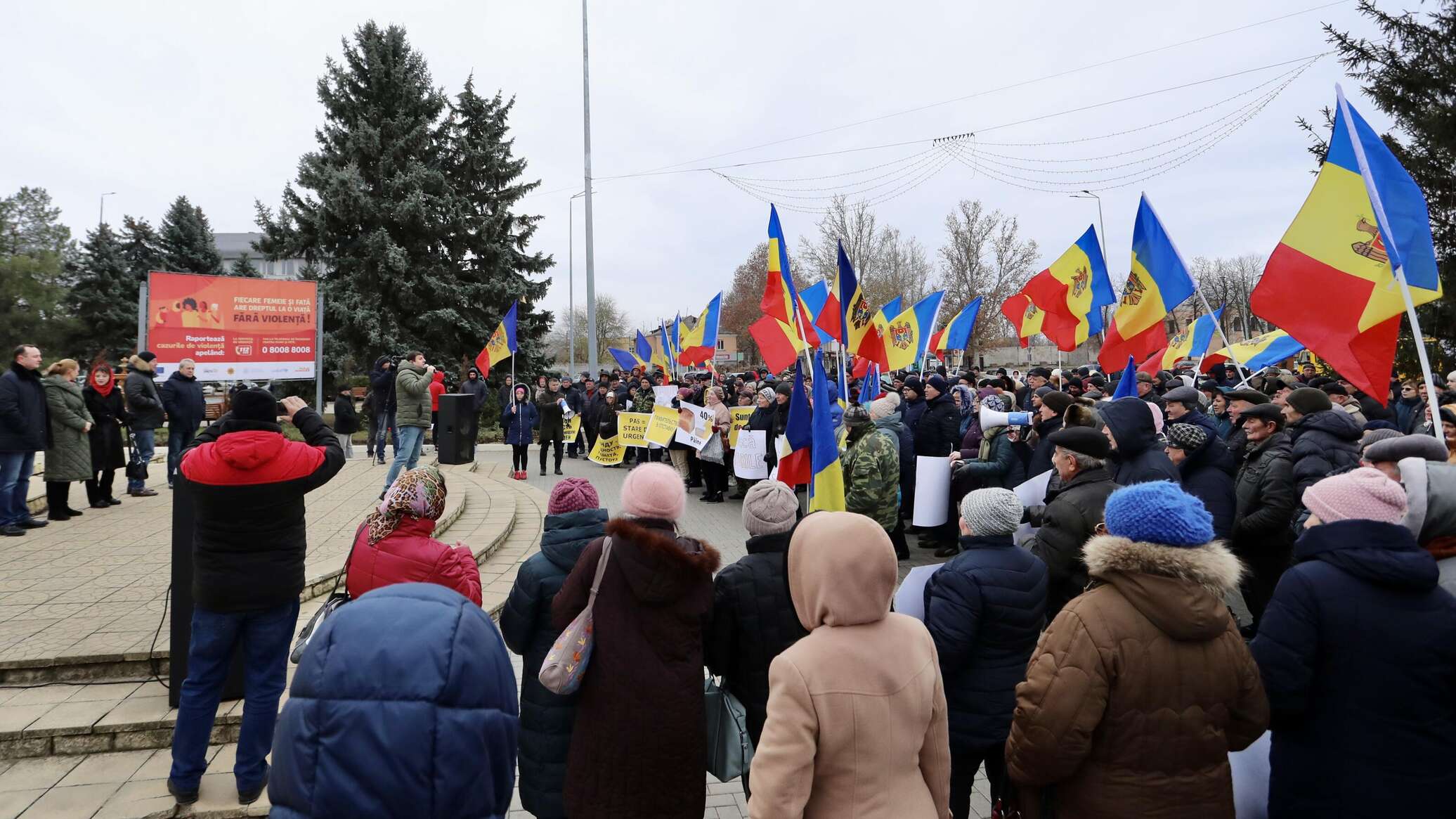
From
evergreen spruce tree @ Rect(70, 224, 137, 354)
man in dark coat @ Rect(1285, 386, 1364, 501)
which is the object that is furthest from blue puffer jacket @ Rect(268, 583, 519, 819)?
evergreen spruce tree @ Rect(70, 224, 137, 354)

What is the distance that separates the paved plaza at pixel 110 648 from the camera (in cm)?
402

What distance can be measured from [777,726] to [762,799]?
0.19 meters

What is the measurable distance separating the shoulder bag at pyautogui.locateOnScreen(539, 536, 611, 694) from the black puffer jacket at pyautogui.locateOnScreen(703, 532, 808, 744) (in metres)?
0.55

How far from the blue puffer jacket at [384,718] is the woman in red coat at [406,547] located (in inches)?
57.2

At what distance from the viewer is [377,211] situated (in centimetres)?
2556

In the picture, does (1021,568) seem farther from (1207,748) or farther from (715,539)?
(715,539)

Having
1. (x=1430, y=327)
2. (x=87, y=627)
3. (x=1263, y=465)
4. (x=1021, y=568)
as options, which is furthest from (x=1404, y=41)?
(x=87, y=627)

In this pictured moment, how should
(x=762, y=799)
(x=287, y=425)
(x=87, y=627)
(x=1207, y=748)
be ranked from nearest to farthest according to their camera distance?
(x=762, y=799) < (x=1207, y=748) < (x=87, y=627) < (x=287, y=425)

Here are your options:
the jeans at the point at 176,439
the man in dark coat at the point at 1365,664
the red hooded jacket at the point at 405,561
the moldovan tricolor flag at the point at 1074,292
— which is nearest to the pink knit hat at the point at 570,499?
the red hooded jacket at the point at 405,561

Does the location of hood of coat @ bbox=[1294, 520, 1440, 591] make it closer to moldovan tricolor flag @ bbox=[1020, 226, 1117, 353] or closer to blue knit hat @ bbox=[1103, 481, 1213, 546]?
blue knit hat @ bbox=[1103, 481, 1213, 546]

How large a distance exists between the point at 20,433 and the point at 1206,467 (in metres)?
10.7

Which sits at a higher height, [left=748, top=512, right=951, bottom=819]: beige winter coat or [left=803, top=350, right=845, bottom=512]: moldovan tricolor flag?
[left=803, top=350, right=845, bottom=512]: moldovan tricolor flag

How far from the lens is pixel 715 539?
10.2 meters

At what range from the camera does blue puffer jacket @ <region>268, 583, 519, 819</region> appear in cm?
167
